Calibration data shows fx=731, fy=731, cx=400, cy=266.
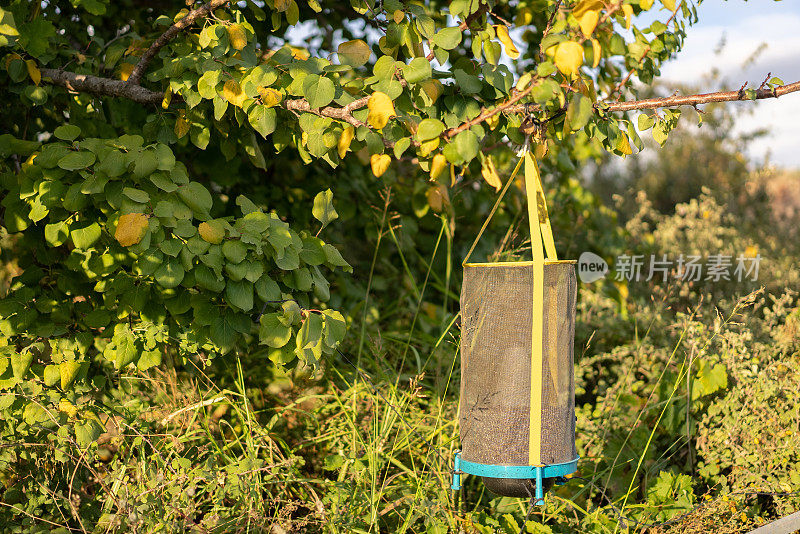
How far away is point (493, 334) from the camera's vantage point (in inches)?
86.4

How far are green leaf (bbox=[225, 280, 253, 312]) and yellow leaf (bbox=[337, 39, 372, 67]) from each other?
2.52 ft

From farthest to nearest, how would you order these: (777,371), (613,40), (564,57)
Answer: (777,371)
(613,40)
(564,57)

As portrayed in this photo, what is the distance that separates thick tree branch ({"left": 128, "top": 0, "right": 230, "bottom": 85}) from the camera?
89.2 inches

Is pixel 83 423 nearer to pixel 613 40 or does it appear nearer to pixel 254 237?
pixel 254 237

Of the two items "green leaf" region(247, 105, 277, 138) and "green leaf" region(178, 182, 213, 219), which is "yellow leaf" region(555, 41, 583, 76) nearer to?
"green leaf" region(247, 105, 277, 138)

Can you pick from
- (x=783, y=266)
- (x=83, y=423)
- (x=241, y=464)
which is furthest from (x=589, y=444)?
(x=783, y=266)

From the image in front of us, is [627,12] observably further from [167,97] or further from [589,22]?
[167,97]

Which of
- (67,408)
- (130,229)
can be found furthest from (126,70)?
(67,408)

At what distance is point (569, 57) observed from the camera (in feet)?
5.62

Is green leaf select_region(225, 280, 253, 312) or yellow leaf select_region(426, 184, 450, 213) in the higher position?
yellow leaf select_region(426, 184, 450, 213)

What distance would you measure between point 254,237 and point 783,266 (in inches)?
166

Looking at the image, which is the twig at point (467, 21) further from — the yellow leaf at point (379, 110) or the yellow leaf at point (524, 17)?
the yellow leaf at point (524, 17)

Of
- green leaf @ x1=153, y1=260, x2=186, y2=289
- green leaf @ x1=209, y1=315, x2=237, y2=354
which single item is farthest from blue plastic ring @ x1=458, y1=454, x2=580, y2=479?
green leaf @ x1=153, y1=260, x2=186, y2=289

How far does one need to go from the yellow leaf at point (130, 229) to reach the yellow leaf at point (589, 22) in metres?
1.27
